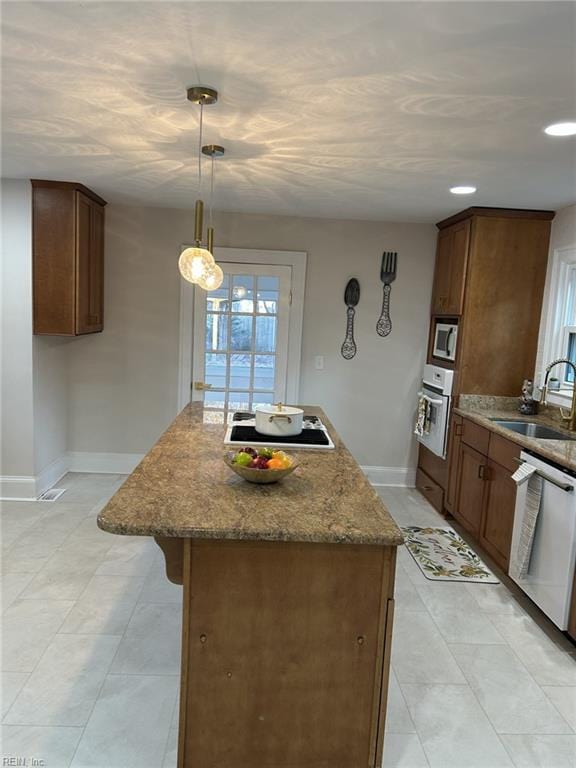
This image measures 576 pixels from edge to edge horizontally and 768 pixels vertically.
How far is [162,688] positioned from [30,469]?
98.1 inches

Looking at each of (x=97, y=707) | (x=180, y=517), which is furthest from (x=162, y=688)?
(x=180, y=517)

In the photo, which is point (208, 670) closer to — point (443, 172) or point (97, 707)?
point (97, 707)

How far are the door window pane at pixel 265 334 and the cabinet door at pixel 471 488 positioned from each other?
1.82 meters

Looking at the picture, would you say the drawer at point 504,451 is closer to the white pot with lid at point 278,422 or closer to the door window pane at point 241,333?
the white pot with lid at point 278,422

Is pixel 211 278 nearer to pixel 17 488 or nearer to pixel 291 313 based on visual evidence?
pixel 291 313

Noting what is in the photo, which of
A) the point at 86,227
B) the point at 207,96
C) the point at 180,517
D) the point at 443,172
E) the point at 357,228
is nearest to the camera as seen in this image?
the point at 180,517

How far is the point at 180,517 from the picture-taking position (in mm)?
1623

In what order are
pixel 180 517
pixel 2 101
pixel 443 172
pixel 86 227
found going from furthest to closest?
pixel 86 227, pixel 443 172, pixel 2 101, pixel 180 517

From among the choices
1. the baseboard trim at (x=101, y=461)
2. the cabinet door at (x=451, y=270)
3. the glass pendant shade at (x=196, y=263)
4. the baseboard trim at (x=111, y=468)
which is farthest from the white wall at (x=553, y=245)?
the baseboard trim at (x=101, y=461)

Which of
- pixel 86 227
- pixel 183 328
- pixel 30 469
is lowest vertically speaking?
pixel 30 469

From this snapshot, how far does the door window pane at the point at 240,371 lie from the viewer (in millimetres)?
4734

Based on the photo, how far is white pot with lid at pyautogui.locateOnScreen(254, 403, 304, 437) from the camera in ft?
8.68

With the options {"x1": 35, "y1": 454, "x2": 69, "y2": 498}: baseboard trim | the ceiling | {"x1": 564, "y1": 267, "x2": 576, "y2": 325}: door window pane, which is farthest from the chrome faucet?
{"x1": 35, "y1": 454, "x2": 69, "y2": 498}: baseboard trim

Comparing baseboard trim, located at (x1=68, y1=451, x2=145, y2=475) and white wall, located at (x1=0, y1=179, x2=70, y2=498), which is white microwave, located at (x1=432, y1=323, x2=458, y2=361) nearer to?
baseboard trim, located at (x1=68, y1=451, x2=145, y2=475)
